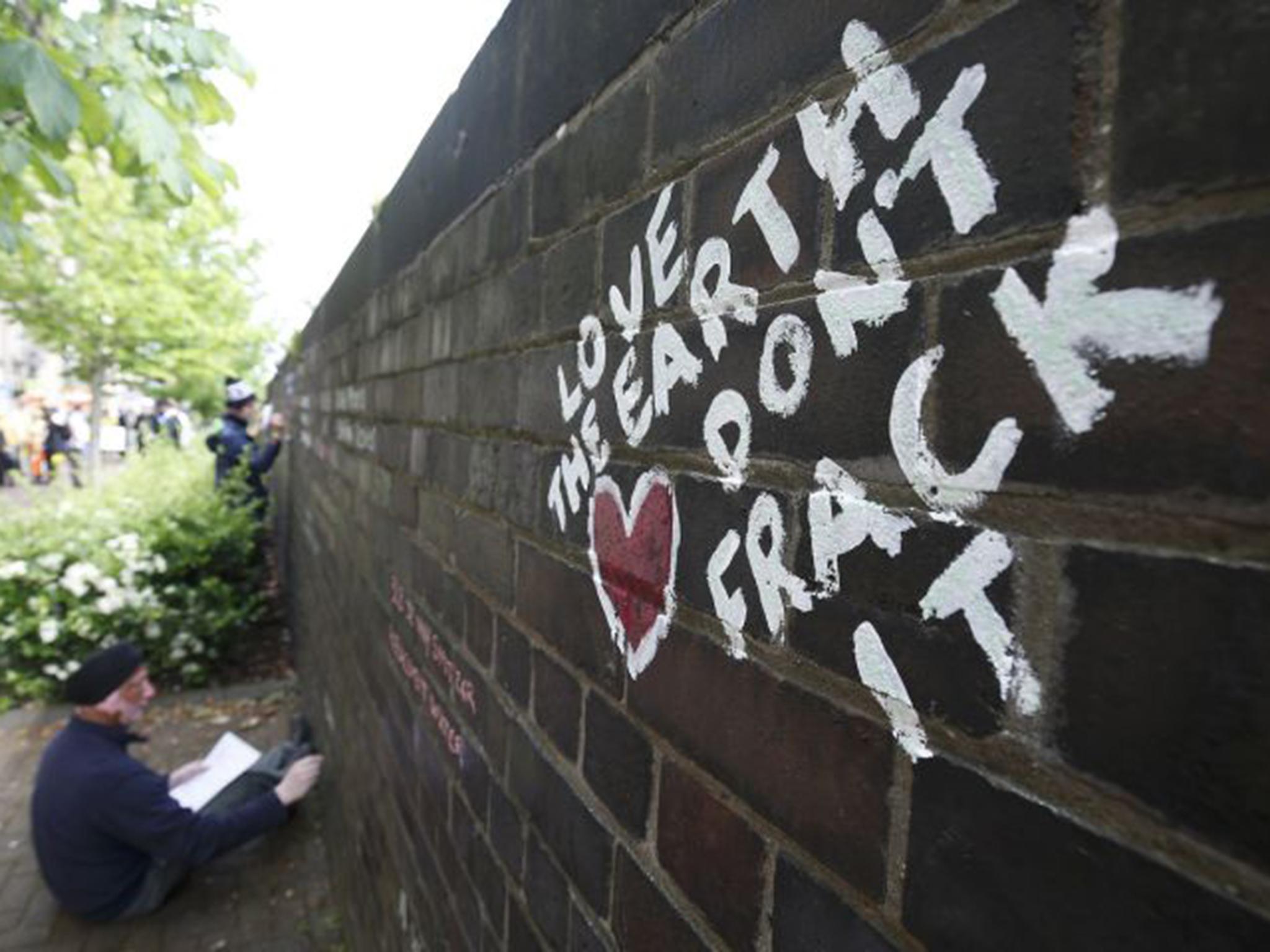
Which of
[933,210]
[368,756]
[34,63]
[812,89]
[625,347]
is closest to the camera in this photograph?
[933,210]

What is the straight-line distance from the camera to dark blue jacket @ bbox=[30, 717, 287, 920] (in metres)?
3.95

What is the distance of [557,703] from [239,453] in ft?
33.6

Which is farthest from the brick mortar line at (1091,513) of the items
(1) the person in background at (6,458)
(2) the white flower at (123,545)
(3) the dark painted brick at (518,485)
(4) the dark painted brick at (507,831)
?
(1) the person in background at (6,458)

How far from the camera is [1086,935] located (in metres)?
0.52

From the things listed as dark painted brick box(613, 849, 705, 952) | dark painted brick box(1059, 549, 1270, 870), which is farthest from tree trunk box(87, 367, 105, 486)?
dark painted brick box(1059, 549, 1270, 870)

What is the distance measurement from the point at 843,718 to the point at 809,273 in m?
0.40

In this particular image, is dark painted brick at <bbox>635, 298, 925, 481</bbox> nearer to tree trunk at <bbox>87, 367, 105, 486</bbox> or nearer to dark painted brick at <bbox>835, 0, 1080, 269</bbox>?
dark painted brick at <bbox>835, 0, 1080, 269</bbox>

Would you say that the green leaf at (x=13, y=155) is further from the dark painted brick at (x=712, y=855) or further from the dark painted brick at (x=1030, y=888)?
the dark painted brick at (x=1030, y=888)

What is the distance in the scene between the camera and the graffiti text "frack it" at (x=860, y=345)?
20.7 inches

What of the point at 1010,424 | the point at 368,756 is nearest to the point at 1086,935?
the point at 1010,424

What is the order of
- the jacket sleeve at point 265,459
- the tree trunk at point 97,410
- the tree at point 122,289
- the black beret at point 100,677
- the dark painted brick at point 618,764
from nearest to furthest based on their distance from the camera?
1. the dark painted brick at point 618,764
2. the black beret at point 100,677
3. the jacket sleeve at point 265,459
4. the tree at point 122,289
5. the tree trunk at point 97,410

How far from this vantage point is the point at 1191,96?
47 cm

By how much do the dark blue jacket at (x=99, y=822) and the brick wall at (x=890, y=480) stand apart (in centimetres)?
336

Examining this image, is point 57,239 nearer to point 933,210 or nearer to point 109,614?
point 109,614
